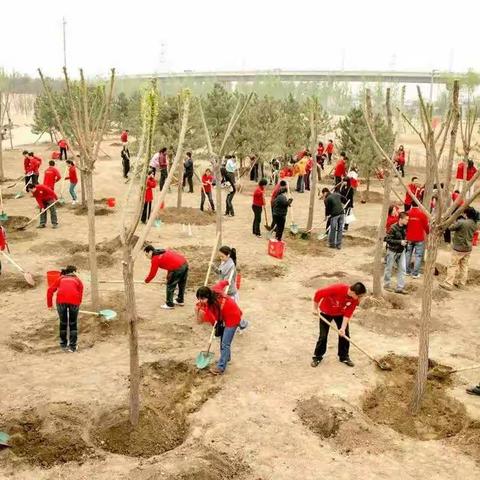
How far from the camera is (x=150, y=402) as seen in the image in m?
6.45

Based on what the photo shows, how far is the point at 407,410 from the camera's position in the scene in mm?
6445

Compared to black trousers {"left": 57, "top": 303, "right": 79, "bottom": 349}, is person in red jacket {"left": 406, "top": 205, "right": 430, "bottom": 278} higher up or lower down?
higher up

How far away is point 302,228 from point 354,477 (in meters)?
10.5

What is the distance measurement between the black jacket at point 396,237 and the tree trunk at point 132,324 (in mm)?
6247

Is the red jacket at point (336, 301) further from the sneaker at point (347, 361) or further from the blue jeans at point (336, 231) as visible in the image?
the blue jeans at point (336, 231)

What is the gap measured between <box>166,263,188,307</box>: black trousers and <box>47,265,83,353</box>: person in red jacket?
6.30 ft

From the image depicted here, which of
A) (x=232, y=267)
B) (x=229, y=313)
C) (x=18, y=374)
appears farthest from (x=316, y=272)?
(x=18, y=374)

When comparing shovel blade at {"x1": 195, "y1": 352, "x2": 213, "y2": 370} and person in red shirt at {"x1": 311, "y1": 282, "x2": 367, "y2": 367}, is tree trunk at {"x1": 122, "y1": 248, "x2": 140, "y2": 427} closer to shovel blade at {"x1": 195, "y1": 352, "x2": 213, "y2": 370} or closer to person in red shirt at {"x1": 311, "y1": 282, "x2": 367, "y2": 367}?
shovel blade at {"x1": 195, "y1": 352, "x2": 213, "y2": 370}

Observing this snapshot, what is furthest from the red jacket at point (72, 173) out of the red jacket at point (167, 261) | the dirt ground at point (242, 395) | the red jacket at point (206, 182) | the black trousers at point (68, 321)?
the black trousers at point (68, 321)

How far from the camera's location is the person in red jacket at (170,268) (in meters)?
8.73

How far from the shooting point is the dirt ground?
5316 millimetres

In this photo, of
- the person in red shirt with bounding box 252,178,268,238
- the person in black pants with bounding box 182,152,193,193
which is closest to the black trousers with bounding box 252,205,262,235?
the person in red shirt with bounding box 252,178,268,238

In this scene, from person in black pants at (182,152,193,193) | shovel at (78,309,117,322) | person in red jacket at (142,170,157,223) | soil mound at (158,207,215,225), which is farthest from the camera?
person in black pants at (182,152,193,193)

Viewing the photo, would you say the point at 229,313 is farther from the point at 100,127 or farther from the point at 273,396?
the point at 100,127
